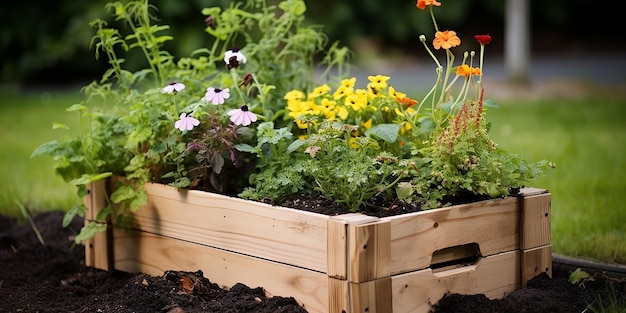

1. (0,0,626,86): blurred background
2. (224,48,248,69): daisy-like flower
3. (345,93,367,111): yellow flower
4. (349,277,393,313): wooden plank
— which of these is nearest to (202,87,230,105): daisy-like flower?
(224,48,248,69): daisy-like flower

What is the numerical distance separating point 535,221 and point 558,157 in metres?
2.25

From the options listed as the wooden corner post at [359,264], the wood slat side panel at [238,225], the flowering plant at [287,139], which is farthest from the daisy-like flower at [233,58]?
the wooden corner post at [359,264]

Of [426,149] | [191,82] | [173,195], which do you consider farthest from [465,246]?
[191,82]

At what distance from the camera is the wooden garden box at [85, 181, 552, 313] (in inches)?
93.7

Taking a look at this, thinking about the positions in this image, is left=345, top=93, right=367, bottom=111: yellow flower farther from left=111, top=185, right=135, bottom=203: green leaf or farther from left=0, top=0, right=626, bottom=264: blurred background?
left=0, top=0, right=626, bottom=264: blurred background

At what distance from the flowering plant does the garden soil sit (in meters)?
0.23

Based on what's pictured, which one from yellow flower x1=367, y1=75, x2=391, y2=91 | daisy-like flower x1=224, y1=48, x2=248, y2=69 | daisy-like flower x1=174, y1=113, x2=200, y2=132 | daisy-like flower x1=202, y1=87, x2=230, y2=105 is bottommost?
daisy-like flower x1=174, y1=113, x2=200, y2=132

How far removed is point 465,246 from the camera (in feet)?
8.82

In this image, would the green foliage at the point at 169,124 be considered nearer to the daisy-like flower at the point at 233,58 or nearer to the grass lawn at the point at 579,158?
the daisy-like flower at the point at 233,58

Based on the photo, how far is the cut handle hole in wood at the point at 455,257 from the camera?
8.59ft

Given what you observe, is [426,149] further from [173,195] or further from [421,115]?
[173,195]

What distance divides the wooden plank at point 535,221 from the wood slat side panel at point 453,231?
2cm

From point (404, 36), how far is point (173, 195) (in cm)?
759

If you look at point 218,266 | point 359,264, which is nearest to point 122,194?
point 218,266
